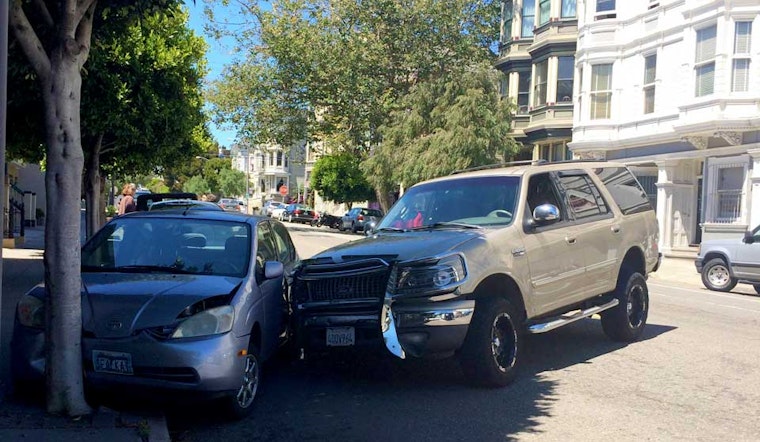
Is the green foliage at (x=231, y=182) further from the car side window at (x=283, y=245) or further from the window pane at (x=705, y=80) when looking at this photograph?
the car side window at (x=283, y=245)

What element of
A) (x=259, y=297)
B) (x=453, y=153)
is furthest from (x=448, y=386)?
(x=453, y=153)

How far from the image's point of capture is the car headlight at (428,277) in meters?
6.17

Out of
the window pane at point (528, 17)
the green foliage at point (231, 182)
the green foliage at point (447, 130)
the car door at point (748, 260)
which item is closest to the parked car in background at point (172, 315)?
the car door at point (748, 260)

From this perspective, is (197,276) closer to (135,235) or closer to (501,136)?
(135,235)

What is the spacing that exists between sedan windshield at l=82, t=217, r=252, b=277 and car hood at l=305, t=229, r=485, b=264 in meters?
0.74

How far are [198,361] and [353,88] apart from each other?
30.7 metres

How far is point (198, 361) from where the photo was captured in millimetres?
5273

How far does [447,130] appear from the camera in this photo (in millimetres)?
32031

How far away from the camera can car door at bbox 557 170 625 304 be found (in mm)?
8047

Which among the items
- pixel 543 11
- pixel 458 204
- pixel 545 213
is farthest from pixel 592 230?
pixel 543 11

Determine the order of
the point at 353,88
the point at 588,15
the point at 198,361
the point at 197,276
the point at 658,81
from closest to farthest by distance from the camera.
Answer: the point at 198,361 → the point at 197,276 → the point at 658,81 → the point at 588,15 → the point at 353,88

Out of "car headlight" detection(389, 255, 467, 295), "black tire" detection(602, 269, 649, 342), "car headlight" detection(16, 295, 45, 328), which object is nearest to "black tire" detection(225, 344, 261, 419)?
"car headlight" detection(389, 255, 467, 295)

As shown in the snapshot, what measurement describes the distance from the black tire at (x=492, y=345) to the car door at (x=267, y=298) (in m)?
1.75

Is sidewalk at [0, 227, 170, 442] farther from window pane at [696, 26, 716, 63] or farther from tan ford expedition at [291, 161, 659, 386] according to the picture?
window pane at [696, 26, 716, 63]
